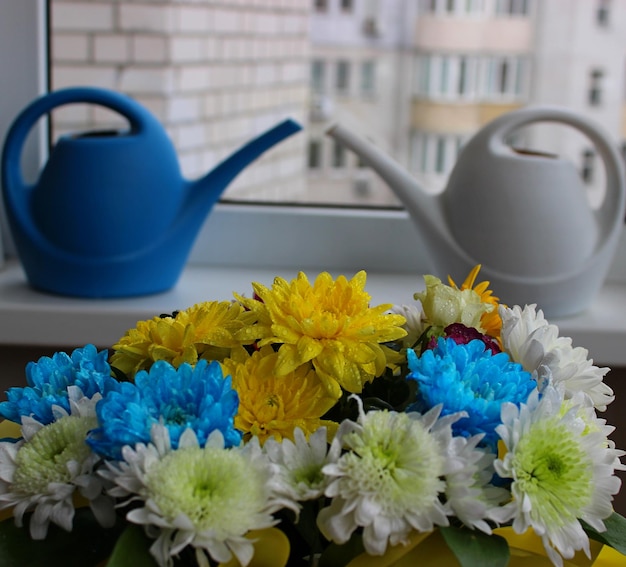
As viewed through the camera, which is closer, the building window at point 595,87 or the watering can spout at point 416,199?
the watering can spout at point 416,199

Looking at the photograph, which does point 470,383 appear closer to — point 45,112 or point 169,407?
point 169,407

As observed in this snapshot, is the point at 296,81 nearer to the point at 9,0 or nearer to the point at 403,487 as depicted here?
the point at 9,0

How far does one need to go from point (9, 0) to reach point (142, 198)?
38 centimetres

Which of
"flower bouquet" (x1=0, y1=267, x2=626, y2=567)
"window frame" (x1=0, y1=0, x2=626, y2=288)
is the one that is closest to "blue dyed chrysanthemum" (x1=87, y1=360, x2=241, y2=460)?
"flower bouquet" (x1=0, y1=267, x2=626, y2=567)

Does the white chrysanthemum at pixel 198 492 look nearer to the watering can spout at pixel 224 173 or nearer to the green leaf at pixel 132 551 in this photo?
the green leaf at pixel 132 551

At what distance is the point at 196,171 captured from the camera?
1.40m

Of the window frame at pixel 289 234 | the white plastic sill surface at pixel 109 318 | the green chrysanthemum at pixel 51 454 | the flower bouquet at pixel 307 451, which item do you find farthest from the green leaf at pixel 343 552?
the window frame at pixel 289 234

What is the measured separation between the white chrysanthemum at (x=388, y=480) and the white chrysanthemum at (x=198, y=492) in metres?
0.02

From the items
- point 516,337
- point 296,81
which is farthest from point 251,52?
point 516,337

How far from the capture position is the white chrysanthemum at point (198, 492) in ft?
1.11

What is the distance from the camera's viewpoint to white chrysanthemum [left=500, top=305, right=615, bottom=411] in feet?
1.43

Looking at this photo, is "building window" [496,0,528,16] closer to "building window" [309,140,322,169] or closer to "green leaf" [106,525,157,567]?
"building window" [309,140,322,169]

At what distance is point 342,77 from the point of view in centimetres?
133

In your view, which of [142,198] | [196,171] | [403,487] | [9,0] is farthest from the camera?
[196,171]
